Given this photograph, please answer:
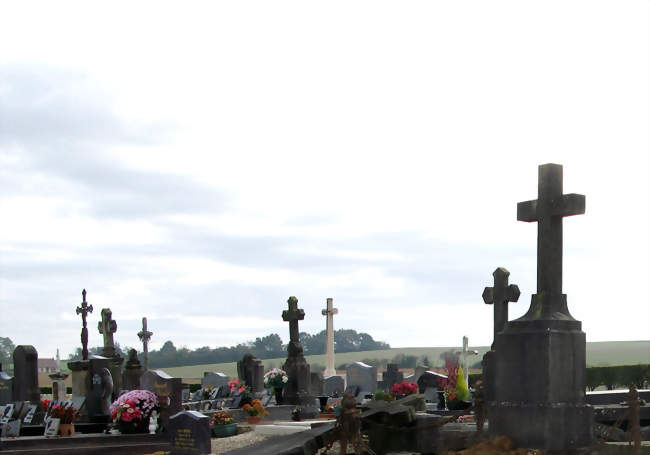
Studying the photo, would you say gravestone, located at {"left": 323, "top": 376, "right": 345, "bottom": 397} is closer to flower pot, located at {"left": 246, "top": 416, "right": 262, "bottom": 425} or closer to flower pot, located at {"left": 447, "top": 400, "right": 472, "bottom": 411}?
flower pot, located at {"left": 447, "top": 400, "right": 472, "bottom": 411}

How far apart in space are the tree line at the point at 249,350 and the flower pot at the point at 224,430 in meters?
88.4

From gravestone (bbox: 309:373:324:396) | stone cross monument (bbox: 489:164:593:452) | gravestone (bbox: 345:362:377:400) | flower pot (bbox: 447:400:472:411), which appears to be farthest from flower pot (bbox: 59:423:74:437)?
gravestone (bbox: 345:362:377:400)

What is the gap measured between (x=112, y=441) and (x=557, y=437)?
910 cm

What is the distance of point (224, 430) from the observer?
1550 centimetres

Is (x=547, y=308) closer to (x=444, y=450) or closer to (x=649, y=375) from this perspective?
(x=444, y=450)

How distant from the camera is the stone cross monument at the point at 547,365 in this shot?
9125mm

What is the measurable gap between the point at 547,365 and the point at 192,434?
19.5ft

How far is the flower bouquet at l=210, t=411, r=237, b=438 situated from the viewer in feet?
50.6

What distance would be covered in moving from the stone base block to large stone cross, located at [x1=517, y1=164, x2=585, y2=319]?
41.2 inches

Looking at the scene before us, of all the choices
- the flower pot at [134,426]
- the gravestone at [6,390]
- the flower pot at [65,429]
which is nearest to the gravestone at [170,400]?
the flower pot at [134,426]

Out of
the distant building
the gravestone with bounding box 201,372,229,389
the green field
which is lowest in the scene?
the distant building

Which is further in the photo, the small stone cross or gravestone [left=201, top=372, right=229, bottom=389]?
gravestone [left=201, top=372, right=229, bottom=389]

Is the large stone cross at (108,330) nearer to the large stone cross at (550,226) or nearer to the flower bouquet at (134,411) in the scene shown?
the flower bouquet at (134,411)

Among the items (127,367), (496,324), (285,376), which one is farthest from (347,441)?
(127,367)
